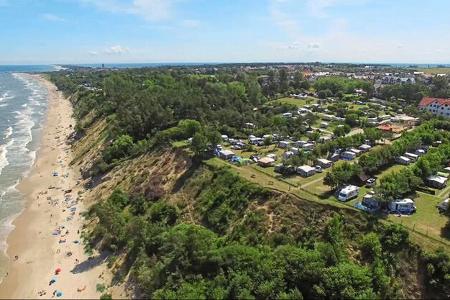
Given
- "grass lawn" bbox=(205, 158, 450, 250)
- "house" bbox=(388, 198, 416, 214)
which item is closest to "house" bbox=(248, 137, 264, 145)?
"grass lawn" bbox=(205, 158, 450, 250)

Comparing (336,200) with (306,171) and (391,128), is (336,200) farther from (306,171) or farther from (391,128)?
(391,128)

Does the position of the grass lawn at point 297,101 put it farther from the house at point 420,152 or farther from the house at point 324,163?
the house at point 324,163

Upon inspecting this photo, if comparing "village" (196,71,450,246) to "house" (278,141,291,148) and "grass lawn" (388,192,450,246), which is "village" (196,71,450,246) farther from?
"house" (278,141,291,148)

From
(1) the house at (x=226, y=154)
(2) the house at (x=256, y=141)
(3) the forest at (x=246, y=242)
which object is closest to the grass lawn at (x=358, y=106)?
(3) the forest at (x=246, y=242)

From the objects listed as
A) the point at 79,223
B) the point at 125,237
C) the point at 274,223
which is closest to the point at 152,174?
the point at 79,223

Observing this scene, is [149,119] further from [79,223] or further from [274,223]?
[274,223]

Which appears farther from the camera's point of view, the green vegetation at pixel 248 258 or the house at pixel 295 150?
the house at pixel 295 150
